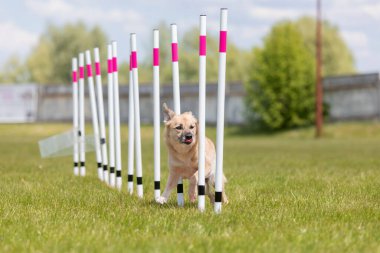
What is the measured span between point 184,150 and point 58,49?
243 ft

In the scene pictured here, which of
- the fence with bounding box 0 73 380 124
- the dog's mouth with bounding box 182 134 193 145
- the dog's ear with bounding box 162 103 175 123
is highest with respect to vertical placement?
the dog's ear with bounding box 162 103 175 123

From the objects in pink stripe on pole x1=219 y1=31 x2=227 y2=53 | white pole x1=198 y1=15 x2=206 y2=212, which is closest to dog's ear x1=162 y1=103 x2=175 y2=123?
white pole x1=198 y1=15 x2=206 y2=212

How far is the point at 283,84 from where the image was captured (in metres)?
51.2

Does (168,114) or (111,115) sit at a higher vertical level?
(168,114)

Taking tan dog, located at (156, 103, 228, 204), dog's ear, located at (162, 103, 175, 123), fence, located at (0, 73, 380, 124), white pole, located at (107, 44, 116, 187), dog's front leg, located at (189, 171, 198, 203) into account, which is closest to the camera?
tan dog, located at (156, 103, 228, 204)

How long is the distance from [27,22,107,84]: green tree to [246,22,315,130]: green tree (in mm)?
30445

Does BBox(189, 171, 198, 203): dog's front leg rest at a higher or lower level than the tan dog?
lower

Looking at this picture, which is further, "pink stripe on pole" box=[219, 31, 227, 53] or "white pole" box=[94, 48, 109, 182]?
"white pole" box=[94, 48, 109, 182]

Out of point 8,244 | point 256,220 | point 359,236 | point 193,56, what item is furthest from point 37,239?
point 193,56

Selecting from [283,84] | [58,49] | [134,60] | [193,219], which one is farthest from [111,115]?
[58,49]

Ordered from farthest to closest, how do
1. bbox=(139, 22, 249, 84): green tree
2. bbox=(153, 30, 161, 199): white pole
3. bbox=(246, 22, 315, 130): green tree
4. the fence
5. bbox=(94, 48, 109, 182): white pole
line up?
bbox=(139, 22, 249, 84): green tree < bbox=(246, 22, 315, 130): green tree < the fence < bbox=(94, 48, 109, 182): white pole < bbox=(153, 30, 161, 199): white pole

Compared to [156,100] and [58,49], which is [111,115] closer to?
[156,100]

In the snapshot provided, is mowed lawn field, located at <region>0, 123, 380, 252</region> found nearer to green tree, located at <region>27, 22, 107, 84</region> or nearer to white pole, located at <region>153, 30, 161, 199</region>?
white pole, located at <region>153, 30, 161, 199</region>

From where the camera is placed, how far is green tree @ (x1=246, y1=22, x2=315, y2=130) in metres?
50.8
